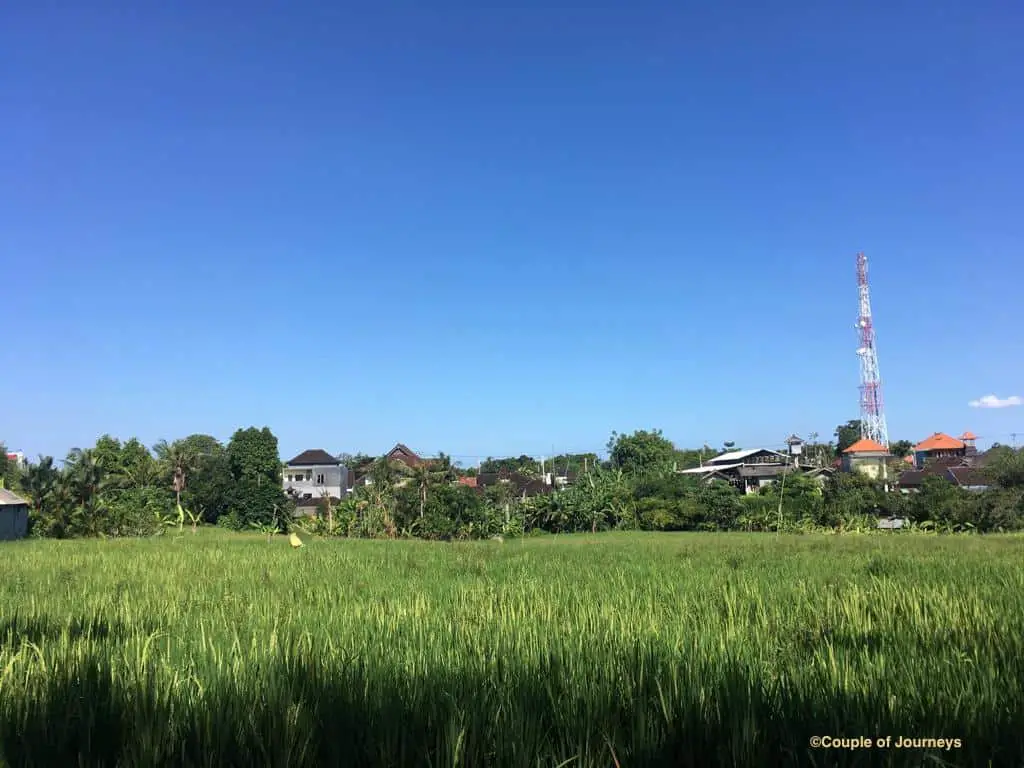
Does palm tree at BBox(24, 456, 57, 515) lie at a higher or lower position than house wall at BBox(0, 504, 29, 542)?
higher

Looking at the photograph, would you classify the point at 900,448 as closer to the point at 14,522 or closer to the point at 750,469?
the point at 750,469

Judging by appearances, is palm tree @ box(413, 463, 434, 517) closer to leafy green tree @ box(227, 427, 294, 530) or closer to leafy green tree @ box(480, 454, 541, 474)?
leafy green tree @ box(227, 427, 294, 530)

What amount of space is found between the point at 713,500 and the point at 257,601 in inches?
1056

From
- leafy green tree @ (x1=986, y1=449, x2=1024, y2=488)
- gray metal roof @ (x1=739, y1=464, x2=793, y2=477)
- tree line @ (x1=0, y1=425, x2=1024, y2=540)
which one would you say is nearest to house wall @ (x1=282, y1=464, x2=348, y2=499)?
tree line @ (x1=0, y1=425, x2=1024, y2=540)

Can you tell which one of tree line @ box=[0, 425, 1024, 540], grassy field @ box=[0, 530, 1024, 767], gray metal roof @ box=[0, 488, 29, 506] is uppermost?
grassy field @ box=[0, 530, 1024, 767]

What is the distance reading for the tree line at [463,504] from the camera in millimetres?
23375

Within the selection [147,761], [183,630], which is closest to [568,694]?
[147,761]

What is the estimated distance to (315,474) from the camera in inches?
2211

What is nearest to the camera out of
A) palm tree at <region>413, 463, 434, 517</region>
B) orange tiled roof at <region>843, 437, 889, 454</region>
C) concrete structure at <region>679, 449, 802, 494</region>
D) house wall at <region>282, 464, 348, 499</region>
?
palm tree at <region>413, 463, 434, 517</region>

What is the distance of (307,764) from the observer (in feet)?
6.42

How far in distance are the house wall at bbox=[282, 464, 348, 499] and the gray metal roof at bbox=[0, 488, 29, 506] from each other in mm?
32377

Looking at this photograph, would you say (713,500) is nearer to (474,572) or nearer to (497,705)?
(474,572)

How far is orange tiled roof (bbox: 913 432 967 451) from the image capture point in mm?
68375

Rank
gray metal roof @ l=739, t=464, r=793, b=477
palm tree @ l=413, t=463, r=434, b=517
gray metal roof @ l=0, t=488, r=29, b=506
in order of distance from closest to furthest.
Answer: gray metal roof @ l=0, t=488, r=29, b=506
palm tree @ l=413, t=463, r=434, b=517
gray metal roof @ l=739, t=464, r=793, b=477
